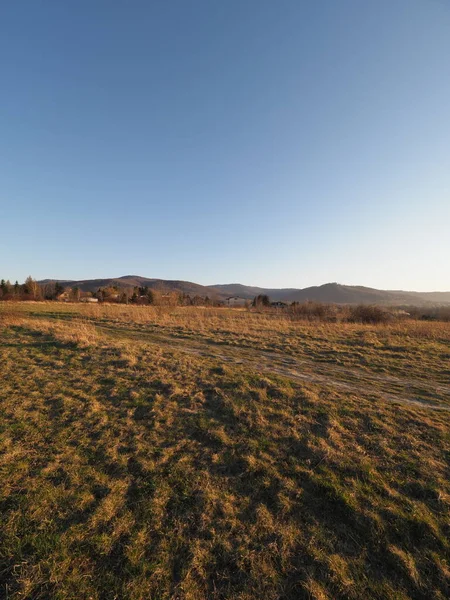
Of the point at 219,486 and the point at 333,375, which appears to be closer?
the point at 219,486

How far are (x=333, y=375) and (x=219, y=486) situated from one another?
7.17 meters

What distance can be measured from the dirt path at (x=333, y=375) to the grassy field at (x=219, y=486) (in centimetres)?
14

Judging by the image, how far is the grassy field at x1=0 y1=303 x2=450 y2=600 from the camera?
2916mm

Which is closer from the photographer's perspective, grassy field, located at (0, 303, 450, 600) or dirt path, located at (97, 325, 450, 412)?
grassy field, located at (0, 303, 450, 600)

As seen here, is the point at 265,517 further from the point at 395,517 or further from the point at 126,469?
the point at 126,469

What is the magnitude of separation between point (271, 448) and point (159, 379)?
454 centimetres

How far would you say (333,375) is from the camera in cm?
988

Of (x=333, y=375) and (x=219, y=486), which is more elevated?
(x=333, y=375)

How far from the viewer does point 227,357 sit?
1184 centimetres

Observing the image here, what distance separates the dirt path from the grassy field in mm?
137

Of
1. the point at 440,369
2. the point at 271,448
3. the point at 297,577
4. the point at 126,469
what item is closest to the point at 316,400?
the point at 271,448

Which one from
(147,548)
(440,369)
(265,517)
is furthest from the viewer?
(440,369)

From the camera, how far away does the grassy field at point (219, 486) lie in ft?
9.57

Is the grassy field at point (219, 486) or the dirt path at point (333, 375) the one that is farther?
the dirt path at point (333, 375)
